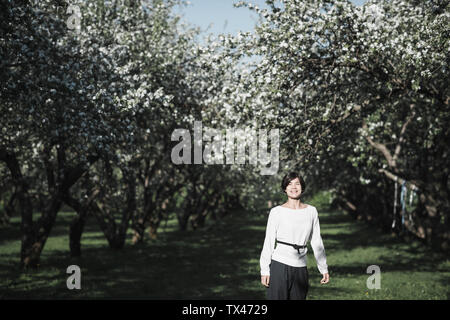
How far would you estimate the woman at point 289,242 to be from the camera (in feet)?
25.3

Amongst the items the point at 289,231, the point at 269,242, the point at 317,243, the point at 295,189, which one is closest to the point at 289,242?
the point at 289,231

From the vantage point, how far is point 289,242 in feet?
25.5

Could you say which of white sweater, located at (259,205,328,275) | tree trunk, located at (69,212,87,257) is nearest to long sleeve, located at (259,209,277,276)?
white sweater, located at (259,205,328,275)

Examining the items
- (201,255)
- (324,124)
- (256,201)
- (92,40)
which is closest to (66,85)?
(92,40)

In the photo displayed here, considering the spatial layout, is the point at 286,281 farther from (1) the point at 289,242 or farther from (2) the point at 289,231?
(2) the point at 289,231

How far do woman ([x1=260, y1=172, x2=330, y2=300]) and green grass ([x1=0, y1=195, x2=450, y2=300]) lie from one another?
7.49 metres

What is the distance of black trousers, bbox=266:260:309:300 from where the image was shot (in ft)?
25.5

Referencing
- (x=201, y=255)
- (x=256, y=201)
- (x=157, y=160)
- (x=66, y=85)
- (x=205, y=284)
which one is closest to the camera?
(x=66, y=85)

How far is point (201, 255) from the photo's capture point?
2705cm

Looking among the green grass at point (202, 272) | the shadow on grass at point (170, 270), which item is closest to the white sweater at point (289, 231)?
the shadow on grass at point (170, 270)

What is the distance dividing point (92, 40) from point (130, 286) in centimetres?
757

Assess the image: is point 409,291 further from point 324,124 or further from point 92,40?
point 92,40

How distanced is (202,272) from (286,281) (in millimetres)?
13176

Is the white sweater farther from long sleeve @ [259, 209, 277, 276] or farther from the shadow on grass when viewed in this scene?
the shadow on grass
